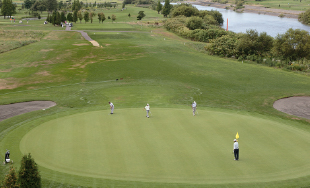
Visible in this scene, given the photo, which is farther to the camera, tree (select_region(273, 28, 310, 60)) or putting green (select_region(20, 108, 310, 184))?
tree (select_region(273, 28, 310, 60))

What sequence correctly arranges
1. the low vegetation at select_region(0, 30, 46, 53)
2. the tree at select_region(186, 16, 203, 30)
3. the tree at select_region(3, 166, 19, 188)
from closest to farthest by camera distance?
the tree at select_region(3, 166, 19, 188) < the low vegetation at select_region(0, 30, 46, 53) < the tree at select_region(186, 16, 203, 30)

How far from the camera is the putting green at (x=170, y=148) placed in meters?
22.3

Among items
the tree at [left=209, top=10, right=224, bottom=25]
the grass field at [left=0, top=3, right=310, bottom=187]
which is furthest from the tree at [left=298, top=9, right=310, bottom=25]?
the grass field at [left=0, top=3, right=310, bottom=187]

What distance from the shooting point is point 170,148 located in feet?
83.6

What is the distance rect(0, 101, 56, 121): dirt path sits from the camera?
125 ft

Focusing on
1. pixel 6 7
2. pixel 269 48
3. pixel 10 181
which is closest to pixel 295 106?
pixel 10 181

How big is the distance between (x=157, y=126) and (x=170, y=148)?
5.08m

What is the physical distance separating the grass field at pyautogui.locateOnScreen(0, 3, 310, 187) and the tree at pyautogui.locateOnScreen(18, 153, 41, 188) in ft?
7.55

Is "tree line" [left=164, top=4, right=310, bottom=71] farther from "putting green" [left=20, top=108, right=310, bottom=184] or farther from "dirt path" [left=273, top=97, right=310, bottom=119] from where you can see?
"putting green" [left=20, top=108, right=310, bottom=184]

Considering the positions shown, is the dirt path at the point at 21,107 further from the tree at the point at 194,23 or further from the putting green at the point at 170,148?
the tree at the point at 194,23

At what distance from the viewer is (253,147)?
85.3 feet

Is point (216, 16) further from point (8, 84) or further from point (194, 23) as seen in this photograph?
point (8, 84)

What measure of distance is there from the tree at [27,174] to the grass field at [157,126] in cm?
230

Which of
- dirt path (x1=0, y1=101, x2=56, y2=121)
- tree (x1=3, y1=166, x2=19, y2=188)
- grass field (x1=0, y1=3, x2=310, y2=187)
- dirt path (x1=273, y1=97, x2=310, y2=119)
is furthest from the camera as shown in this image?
dirt path (x1=273, y1=97, x2=310, y2=119)
